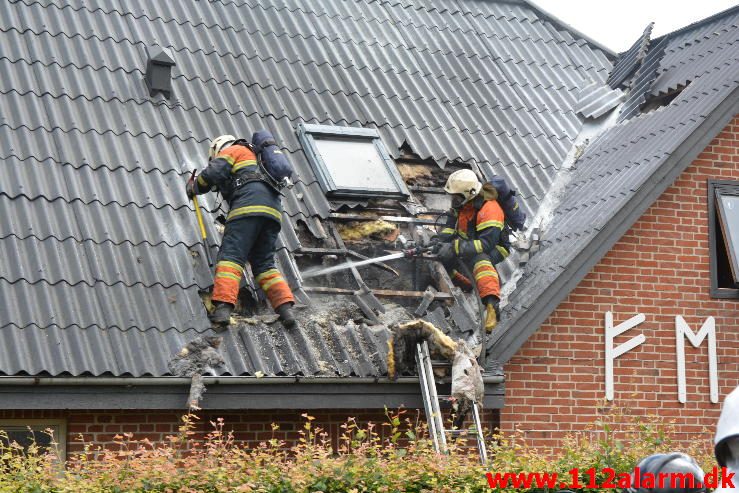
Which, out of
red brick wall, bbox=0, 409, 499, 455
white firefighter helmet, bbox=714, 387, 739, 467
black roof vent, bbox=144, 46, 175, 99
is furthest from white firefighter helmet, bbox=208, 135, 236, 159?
white firefighter helmet, bbox=714, 387, 739, 467

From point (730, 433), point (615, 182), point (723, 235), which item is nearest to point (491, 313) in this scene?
point (615, 182)

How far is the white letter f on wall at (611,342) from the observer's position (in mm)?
10641

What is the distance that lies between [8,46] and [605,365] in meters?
6.36

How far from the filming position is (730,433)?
3.61 metres

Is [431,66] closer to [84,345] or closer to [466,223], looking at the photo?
[466,223]

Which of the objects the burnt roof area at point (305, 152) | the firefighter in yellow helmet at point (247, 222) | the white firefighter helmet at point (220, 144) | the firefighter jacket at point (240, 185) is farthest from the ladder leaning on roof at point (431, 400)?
the white firefighter helmet at point (220, 144)

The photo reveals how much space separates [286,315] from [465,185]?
2.12m

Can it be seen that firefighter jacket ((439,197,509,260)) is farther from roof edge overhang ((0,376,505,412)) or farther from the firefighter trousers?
the firefighter trousers

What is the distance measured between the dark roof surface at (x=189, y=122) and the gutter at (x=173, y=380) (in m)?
0.08

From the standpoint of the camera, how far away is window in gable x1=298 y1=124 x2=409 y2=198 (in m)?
11.3

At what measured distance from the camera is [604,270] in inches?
428

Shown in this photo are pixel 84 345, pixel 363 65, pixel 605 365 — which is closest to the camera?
pixel 84 345

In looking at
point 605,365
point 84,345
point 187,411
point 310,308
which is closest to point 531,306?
point 605,365

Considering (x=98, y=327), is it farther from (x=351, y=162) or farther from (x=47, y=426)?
(x=351, y=162)
